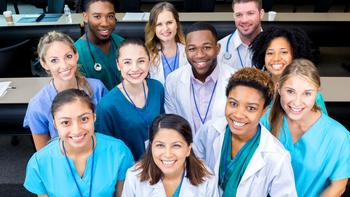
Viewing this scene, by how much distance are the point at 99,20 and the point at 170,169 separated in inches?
51.8

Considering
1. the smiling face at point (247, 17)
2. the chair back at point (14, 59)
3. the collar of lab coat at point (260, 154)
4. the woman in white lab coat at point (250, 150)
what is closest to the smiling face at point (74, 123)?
the woman in white lab coat at point (250, 150)

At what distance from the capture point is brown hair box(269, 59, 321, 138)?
178cm

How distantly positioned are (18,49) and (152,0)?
12.9ft

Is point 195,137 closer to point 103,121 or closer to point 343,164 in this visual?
point 103,121

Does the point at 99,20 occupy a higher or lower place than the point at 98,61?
higher

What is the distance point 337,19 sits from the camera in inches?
183

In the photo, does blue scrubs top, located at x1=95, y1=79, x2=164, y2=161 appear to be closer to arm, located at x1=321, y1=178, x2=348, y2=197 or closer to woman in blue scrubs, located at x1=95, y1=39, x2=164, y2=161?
woman in blue scrubs, located at x1=95, y1=39, x2=164, y2=161

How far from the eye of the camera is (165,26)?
2.62 metres

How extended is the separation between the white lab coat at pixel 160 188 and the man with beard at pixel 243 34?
116 cm

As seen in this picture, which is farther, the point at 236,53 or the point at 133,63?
the point at 236,53

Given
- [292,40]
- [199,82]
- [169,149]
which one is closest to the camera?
[169,149]

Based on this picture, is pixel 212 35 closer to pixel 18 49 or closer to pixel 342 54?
pixel 18 49

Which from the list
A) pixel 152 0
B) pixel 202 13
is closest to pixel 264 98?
pixel 202 13

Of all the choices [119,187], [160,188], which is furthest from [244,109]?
[119,187]
